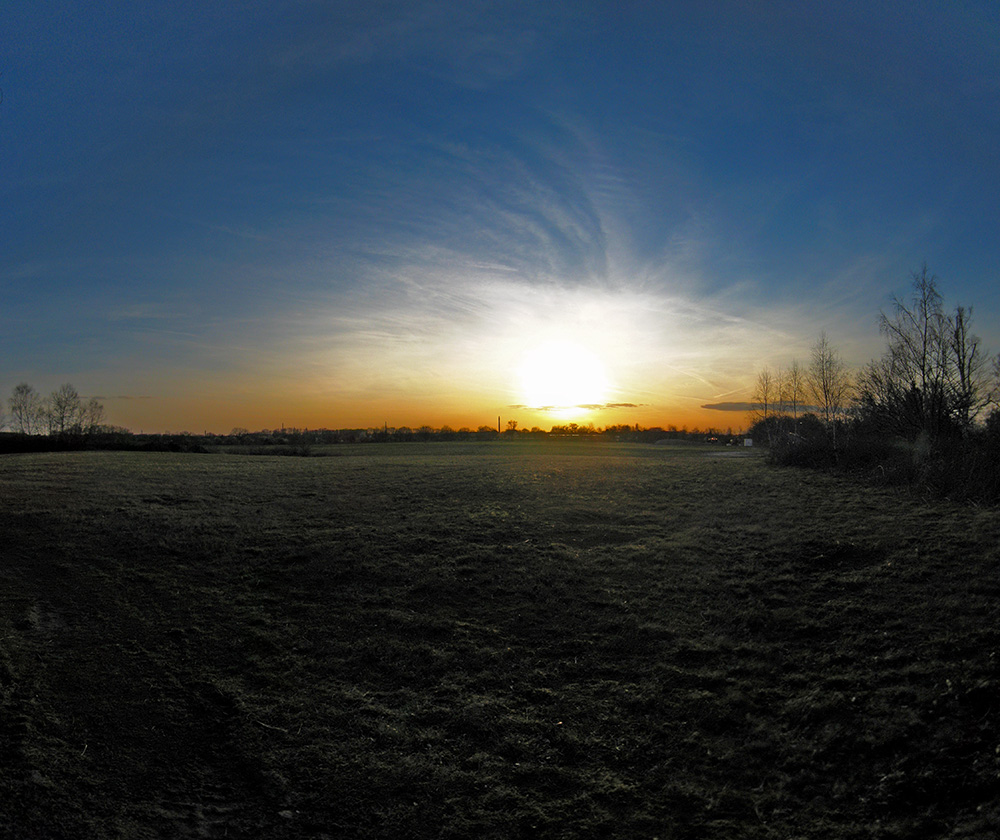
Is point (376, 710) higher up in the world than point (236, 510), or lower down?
lower down

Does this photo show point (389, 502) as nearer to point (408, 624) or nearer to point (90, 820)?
point (408, 624)

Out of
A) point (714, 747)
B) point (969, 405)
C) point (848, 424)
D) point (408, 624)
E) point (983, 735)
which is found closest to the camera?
point (983, 735)

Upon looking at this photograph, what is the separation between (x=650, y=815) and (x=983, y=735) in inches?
121

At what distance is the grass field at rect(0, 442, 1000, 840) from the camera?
200 inches

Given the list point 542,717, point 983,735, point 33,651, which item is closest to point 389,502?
point 33,651

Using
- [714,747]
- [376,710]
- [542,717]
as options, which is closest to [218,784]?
[376,710]

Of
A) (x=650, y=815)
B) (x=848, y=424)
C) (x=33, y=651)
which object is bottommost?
(x=650, y=815)

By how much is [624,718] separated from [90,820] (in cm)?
497

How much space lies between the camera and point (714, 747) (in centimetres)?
580

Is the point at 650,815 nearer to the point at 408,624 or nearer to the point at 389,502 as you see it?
the point at 408,624

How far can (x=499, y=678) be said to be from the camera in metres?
7.26

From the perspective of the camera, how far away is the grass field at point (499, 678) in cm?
507

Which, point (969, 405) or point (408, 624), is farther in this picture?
point (969, 405)

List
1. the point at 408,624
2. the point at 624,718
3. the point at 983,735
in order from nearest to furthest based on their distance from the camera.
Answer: the point at 983,735, the point at 624,718, the point at 408,624
